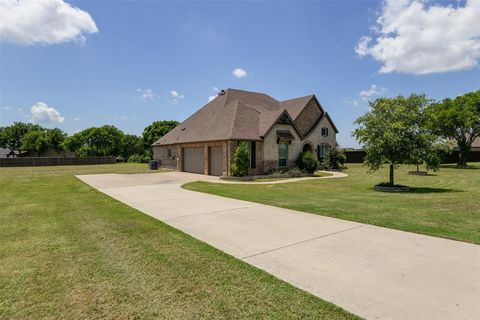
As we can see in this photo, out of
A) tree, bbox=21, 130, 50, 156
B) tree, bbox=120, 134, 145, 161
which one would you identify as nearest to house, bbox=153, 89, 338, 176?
tree, bbox=120, 134, 145, 161

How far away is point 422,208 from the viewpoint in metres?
8.85

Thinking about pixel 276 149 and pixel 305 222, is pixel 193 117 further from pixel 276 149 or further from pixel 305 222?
pixel 305 222

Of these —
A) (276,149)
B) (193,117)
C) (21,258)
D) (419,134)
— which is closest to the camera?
(21,258)

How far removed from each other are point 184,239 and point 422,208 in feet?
24.0

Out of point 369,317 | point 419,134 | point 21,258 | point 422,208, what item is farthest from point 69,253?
point 419,134

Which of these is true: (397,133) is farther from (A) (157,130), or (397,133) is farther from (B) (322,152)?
(A) (157,130)

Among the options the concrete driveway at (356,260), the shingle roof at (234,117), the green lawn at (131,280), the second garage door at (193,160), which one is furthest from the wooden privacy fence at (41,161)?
the concrete driveway at (356,260)

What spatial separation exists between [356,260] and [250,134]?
1831cm

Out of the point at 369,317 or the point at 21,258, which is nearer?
the point at 369,317

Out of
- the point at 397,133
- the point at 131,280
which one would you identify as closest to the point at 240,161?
the point at 397,133

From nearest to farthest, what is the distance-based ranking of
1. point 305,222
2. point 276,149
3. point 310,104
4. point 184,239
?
point 184,239 < point 305,222 < point 276,149 < point 310,104

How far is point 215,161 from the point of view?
24.0m

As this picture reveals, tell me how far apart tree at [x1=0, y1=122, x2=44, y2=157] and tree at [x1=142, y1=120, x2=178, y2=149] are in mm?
40181

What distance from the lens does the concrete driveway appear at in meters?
3.39
